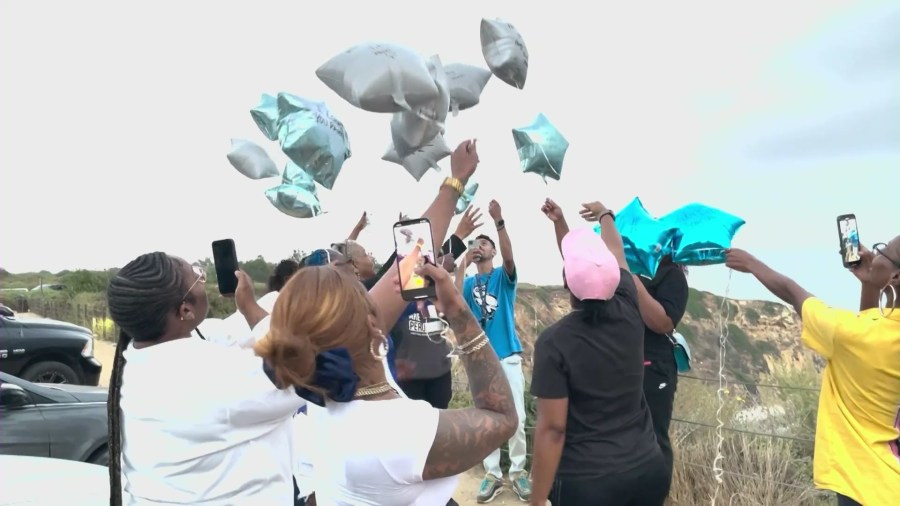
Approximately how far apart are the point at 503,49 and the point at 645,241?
4.31ft

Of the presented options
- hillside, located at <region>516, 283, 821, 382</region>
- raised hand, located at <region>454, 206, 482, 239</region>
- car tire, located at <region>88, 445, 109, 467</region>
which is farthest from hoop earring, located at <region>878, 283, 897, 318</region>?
car tire, located at <region>88, 445, 109, 467</region>

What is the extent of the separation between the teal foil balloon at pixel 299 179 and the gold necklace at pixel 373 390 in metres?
2.80

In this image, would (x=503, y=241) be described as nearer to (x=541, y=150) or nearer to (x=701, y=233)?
(x=541, y=150)

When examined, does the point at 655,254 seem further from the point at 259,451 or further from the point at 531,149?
the point at 259,451

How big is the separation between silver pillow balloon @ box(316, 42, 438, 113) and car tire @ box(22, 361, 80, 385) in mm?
6758

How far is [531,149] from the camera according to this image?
12.9 ft

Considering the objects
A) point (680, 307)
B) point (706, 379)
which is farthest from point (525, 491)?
point (680, 307)

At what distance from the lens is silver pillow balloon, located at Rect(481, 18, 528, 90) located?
3604mm

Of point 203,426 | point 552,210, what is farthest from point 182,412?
point 552,210

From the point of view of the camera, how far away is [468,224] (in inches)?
115

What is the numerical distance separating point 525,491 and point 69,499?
3.26m

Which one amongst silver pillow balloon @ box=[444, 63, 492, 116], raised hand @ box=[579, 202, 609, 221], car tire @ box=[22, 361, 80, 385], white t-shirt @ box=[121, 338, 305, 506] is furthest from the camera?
car tire @ box=[22, 361, 80, 385]

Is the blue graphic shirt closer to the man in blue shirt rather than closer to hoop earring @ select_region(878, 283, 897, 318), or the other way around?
the man in blue shirt

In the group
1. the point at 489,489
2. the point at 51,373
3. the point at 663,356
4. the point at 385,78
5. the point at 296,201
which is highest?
the point at 385,78
